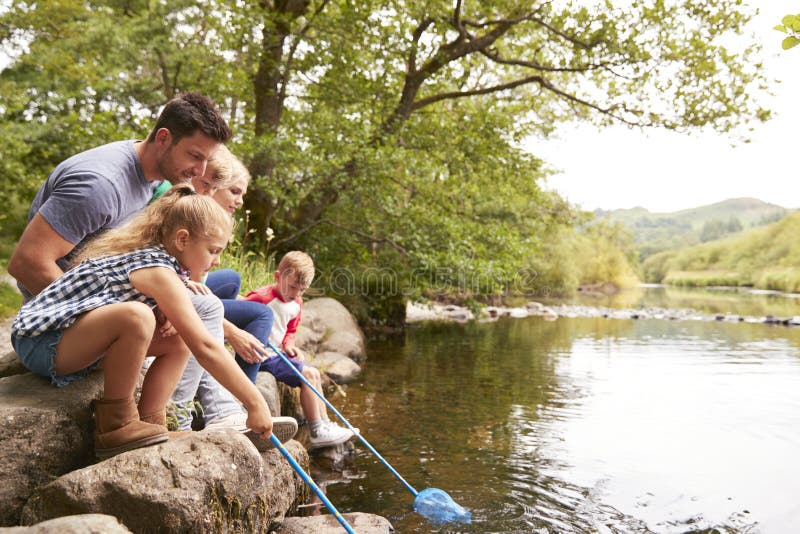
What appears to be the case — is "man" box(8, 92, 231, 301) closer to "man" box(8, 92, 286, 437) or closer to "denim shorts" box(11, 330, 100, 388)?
"man" box(8, 92, 286, 437)

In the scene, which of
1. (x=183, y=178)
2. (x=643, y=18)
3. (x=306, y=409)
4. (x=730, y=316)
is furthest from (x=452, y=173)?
(x=730, y=316)

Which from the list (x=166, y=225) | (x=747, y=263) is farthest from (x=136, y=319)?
(x=747, y=263)

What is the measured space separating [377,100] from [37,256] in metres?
8.10

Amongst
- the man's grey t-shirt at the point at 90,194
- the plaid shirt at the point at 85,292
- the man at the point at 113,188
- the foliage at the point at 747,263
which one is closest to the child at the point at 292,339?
the man at the point at 113,188

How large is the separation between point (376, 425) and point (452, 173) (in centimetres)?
638

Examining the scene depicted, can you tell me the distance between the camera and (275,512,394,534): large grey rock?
2705mm

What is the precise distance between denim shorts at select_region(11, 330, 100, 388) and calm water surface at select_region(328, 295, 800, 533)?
1516 mm

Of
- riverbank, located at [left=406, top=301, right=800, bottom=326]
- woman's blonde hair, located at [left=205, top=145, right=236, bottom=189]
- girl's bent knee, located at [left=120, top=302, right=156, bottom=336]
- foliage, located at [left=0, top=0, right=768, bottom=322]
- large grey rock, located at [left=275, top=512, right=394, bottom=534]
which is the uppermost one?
foliage, located at [left=0, top=0, right=768, bottom=322]

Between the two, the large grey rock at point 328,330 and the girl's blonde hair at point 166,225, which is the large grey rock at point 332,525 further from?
the large grey rock at point 328,330

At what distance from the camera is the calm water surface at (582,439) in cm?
325

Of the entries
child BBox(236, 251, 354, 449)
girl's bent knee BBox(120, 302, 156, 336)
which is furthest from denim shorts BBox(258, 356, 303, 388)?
girl's bent knee BBox(120, 302, 156, 336)

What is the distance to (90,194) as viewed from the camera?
2.47m

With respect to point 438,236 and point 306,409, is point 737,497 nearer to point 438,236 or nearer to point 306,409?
point 306,409

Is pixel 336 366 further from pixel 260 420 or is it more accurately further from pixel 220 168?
pixel 260 420
